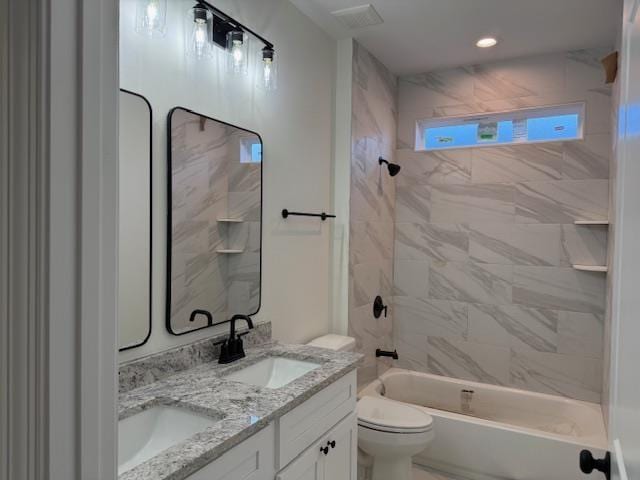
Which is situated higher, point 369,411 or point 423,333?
point 423,333

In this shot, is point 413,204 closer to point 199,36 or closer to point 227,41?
point 227,41

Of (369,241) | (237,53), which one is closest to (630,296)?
(237,53)

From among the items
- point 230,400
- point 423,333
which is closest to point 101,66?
point 230,400

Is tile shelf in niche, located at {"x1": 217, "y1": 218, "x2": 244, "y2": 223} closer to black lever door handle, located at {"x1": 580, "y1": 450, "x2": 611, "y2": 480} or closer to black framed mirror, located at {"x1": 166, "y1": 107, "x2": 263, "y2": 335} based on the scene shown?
black framed mirror, located at {"x1": 166, "y1": 107, "x2": 263, "y2": 335}

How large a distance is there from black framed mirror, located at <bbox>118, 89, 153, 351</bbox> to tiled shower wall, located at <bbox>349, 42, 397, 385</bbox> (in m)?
1.49

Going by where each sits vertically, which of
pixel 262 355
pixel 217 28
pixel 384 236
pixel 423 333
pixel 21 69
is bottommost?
pixel 423 333

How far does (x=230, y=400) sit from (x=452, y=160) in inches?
102

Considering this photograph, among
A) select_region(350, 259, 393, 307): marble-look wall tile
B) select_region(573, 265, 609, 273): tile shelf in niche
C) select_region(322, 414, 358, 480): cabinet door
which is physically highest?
select_region(573, 265, 609, 273): tile shelf in niche

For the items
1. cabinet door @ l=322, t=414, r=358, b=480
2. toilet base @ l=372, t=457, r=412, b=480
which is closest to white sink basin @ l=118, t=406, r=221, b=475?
cabinet door @ l=322, t=414, r=358, b=480

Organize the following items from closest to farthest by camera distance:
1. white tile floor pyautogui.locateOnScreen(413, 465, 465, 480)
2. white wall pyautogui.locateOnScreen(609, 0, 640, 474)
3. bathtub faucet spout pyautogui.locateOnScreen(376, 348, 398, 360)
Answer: white wall pyautogui.locateOnScreen(609, 0, 640, 474), white tile floor pyautogui.locateOnScreen(413, 465, 465, 480), bathtub faucet spout pyautogui.locateOnScreen(376, 348, 398, 360)

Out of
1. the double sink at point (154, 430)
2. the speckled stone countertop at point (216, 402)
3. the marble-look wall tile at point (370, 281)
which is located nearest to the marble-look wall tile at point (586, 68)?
the marble-look wall tile at point (370, 281)

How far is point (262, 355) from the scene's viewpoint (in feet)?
6.52

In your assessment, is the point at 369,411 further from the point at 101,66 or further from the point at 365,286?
the point at 101,66

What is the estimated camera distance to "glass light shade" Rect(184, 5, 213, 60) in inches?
67.1
